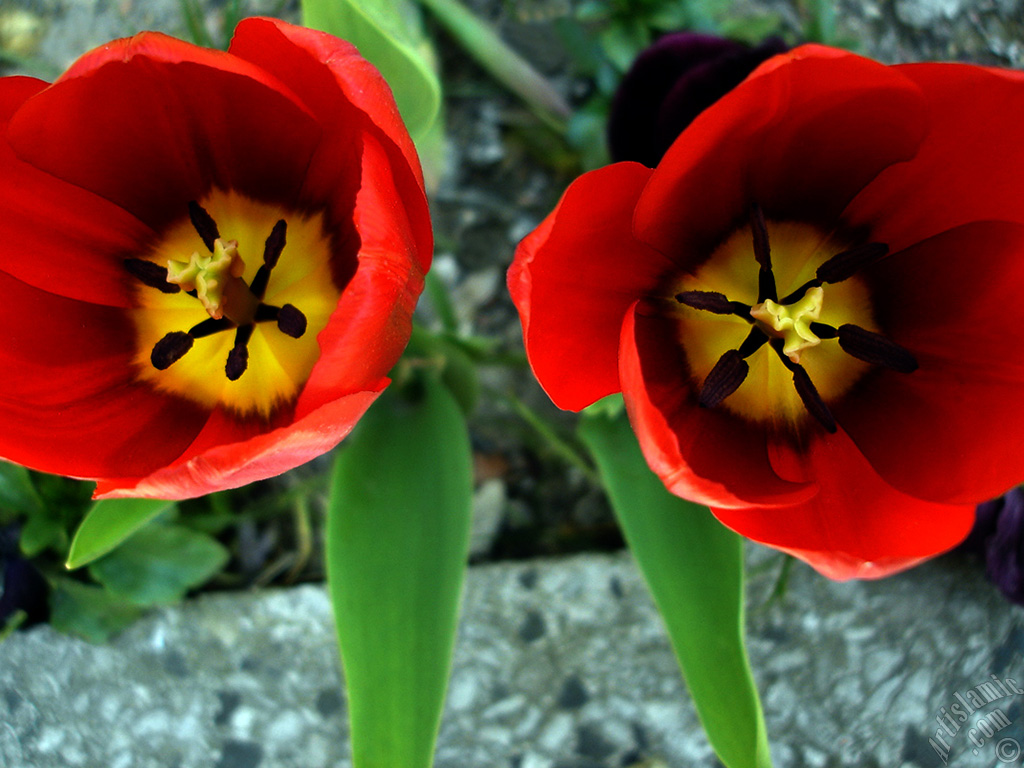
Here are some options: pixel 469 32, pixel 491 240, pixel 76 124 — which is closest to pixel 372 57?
pixel 76 124

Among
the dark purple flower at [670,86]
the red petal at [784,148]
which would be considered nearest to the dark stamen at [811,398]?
the red petal at [784,148]

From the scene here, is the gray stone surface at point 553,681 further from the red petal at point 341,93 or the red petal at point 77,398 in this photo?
the red petal at point 341,93

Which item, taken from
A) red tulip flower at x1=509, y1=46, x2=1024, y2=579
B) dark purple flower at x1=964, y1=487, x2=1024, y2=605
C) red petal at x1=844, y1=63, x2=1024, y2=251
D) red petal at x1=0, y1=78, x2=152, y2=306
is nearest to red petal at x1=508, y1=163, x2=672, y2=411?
red tulip flower at x1=509, y1=46, x2=1024, y2=579

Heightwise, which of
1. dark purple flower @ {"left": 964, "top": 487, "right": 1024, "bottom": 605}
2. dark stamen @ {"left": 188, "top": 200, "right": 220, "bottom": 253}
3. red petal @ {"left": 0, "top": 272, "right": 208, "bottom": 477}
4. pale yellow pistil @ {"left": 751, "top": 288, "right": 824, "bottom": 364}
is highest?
dark stamen @ {"left": 188, "top": 200, "right": 220, "bottom": 253}

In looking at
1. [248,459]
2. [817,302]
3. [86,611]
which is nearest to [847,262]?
[817,302]

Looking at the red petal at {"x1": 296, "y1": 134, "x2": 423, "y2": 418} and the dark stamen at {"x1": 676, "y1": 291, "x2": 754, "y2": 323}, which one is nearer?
the red petal at {"x1": 296, "y1": 134, "x2": 423, "y2": 418}

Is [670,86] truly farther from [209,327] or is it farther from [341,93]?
[209,327]

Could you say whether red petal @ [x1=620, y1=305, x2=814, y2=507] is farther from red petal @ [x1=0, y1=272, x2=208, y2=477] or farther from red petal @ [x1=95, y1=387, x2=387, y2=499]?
red petal @ [x1=0, y1=272, x2=208, y2=477]
